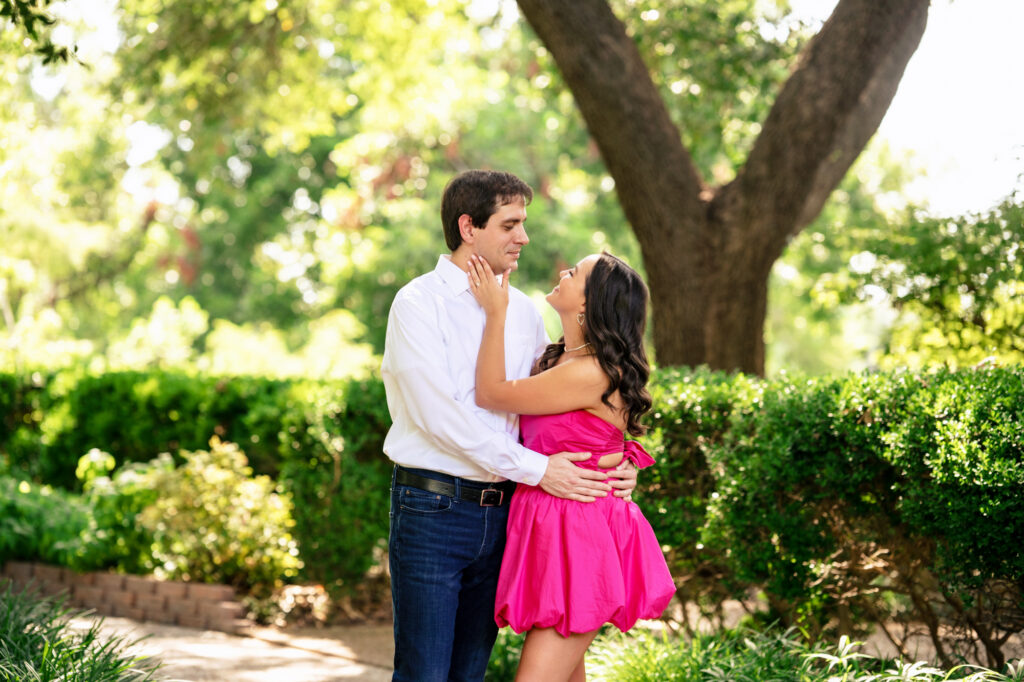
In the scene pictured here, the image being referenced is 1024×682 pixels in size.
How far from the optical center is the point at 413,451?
10.3 feet

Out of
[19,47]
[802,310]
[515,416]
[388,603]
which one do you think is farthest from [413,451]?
[802,310]

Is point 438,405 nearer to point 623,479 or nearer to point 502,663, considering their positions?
point 623,479

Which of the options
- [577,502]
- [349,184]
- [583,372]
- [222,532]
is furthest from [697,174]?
[349,184]

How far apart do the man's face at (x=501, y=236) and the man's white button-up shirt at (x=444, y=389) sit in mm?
111

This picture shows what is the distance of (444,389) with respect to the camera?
3.02 meters

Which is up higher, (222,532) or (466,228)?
(466,228)

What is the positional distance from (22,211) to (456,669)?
16.1m

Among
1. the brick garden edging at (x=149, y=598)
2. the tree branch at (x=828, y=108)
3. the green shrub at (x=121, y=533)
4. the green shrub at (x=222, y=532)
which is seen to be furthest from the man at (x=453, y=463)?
the green shrub at (x=121, y=533)

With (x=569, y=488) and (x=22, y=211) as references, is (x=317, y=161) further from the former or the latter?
(x=569, y=488)

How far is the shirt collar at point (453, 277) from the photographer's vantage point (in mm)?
3229

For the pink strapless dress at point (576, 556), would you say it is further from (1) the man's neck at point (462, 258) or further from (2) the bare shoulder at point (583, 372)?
(1) the man's neck at point (462, 258)

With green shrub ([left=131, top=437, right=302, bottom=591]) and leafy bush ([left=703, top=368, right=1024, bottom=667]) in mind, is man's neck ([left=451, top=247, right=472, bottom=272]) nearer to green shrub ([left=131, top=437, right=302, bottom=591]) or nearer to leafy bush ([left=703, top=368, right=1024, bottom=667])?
leafy bush ([left=703, top=368, right=1024, bottom=667])

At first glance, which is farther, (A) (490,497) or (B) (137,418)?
(B) (137,418)

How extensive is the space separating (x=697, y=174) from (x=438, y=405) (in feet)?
15.8
